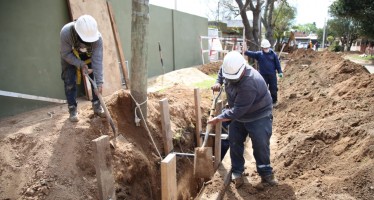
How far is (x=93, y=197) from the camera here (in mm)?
3727

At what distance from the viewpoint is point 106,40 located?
7.46 metres

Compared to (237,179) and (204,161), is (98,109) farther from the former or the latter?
(237,179)

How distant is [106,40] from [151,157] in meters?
3.55

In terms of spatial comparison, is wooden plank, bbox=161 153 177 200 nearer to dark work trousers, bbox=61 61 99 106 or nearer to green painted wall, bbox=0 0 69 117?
dark work trousers, bbox=61 61 99 106

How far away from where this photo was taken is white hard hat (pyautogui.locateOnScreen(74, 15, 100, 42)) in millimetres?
4113

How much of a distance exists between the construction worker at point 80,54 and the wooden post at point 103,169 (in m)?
1.19

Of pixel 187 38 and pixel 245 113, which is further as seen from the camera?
pixel 187 38

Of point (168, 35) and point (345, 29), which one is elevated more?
point (345, 29)

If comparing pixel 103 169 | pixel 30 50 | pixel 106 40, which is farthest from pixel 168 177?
pixel 106 40

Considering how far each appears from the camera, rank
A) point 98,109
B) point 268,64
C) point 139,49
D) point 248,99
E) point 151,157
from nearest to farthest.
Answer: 1. point 248,99
2. point 98,109
3. point 139,49
4. point 151,157
5. point 268,64

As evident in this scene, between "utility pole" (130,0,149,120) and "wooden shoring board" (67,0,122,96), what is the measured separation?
233cm

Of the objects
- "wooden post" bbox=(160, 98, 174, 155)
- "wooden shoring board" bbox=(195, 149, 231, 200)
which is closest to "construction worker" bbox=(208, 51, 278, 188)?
"wooden shoring board" bbox=(195, 149, 231, 200)

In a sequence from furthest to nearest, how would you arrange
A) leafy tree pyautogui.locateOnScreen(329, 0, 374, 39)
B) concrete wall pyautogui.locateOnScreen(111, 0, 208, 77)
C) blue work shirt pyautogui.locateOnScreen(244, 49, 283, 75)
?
leafy tree pyautogui.locateOnScreen(329, 0, 374, 39) → concrete wall pyautogui.locateOnScreen(111, 0, 208, 77) → blue work shirt pyautogui.locateOnScreen(244, 49, 283, 75)

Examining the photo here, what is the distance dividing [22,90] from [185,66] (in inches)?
364
